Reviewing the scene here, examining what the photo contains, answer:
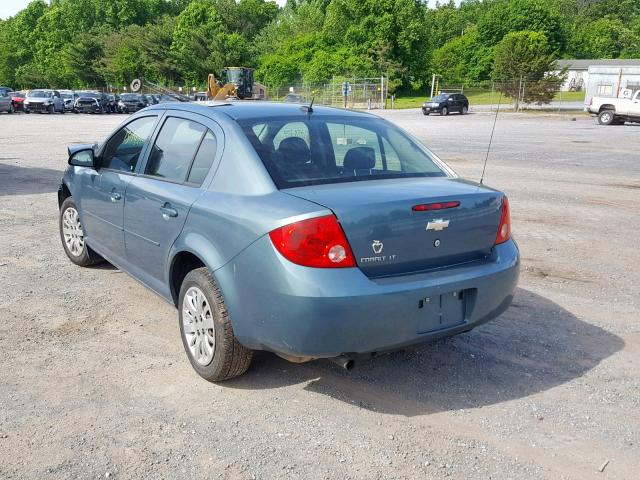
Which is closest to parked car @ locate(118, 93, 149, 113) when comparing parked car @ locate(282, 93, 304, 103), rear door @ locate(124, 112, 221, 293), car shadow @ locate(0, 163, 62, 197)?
car shadow @ locate(0, 163, 62, 197)

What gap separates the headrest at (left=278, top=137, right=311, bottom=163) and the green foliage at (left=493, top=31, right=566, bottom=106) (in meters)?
48.5

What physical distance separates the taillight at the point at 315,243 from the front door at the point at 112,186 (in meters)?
2.04

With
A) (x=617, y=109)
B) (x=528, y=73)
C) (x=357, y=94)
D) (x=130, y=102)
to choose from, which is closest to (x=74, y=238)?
(x=617, y=109)

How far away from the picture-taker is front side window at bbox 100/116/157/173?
4815 millimetres

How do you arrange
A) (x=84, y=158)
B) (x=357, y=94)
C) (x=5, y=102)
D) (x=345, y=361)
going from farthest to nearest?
1. (x=357, y=94)
2. (x=5, y=102)
3. (x=84, y=158)
4. (x=345, y=361)

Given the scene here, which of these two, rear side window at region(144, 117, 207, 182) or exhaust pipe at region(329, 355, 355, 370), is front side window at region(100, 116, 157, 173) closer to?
rear side window at region(144, 117, 207, 182)

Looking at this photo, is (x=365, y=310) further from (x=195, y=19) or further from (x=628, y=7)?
(x=628, y=7)

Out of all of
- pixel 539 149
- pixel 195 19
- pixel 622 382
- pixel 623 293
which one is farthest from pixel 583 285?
pixel 195 19

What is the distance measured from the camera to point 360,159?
408 centimetres

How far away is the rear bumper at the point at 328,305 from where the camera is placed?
318cm

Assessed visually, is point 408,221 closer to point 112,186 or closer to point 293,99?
point 112,186

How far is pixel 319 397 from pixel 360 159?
155 centimetres

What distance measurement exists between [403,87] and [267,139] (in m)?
77.2

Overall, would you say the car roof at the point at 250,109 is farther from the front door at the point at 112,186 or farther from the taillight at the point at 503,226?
the taillight at the point at 503,226
